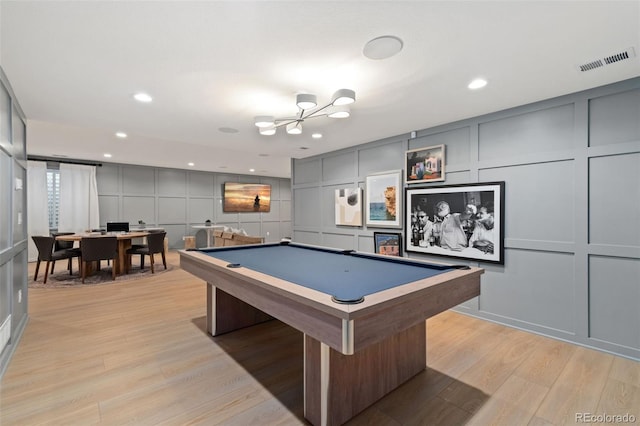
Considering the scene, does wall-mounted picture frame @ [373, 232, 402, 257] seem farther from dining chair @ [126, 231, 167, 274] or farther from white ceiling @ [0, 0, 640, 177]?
dining chair @ [126, 231, 167, 274]

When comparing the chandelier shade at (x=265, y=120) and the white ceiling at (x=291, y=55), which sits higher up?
the white ceiling at (x=291, y=55)

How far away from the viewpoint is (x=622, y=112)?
2.52 metres

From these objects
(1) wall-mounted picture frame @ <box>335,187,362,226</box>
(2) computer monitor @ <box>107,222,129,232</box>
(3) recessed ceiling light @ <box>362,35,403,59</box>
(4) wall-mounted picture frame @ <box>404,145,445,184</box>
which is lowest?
(2) computer monitor @ <box>107,222,129,232</box>

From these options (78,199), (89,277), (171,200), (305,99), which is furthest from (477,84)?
(78,199)

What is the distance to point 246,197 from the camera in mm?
10656

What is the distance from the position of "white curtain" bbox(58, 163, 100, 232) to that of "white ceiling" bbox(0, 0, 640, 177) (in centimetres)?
507

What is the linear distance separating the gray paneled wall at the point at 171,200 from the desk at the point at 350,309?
7320 mm

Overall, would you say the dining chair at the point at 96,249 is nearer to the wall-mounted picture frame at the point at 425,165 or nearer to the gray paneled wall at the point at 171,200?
the gray paneled wall at the point at 171,200

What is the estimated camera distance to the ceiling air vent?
205cm

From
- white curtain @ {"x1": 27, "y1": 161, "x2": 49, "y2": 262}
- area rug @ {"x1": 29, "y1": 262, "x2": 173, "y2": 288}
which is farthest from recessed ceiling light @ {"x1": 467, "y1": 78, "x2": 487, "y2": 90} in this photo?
white curtain @ {"x1": 27, "y1": 161, "x2": 49, "y2": 262}

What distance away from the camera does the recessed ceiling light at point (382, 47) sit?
1868 millimetres

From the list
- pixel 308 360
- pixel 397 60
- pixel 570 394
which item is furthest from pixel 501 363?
pixel 397 60

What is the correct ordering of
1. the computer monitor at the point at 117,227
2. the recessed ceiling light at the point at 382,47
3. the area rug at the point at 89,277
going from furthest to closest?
the computer monitor at the point at 117,227 < the area rug at the point at 89,277 < the recessed ceiling light at the point at 382,47

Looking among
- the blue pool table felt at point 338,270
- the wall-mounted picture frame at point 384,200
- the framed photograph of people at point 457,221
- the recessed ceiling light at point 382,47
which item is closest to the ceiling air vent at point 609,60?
the framed photograph of people at point 457,221
